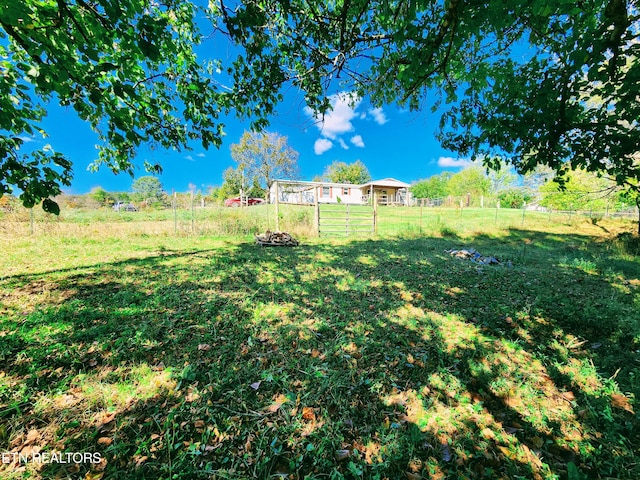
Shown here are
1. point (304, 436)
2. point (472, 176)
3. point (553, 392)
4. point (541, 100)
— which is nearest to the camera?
point (304, 436)

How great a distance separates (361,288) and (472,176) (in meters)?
44.7

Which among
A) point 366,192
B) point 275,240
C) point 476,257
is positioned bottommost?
point 476,257

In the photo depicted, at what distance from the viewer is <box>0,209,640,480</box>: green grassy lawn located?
149cm

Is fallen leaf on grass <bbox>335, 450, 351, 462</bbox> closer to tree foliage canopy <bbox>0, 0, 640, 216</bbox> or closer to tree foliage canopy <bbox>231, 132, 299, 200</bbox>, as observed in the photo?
tree foliage canopy <bbox>0, 0, 640, 216</bbox>

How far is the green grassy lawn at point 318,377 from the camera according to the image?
1.49 meters

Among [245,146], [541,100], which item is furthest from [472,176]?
[541,100]

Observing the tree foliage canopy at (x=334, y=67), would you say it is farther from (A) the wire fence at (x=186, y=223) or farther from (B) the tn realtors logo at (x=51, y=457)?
(A) the wire fence at (x=186, y=223)

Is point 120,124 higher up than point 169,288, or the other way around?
point 120,124

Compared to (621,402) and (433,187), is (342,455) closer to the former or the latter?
(621,402)

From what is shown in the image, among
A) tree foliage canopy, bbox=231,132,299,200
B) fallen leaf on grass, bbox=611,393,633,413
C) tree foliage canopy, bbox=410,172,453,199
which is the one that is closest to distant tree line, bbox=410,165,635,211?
tree foliage canopy, bbox=410,172,453,199

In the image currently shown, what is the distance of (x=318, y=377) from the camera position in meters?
2.18

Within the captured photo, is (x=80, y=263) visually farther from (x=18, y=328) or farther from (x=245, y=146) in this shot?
(x=245, y=146)

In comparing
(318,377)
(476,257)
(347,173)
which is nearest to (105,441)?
(318,377)

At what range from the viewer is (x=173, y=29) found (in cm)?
361
